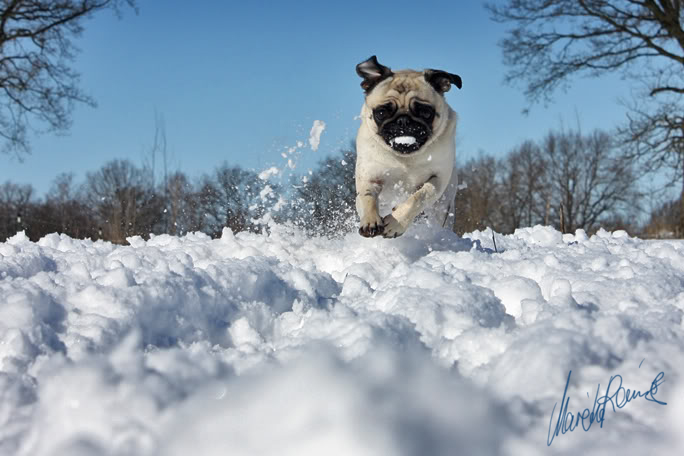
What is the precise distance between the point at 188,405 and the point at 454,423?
77cm

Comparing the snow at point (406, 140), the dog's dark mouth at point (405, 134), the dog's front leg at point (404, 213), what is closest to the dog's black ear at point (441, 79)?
the dog's dark mouth at point (405, 134)

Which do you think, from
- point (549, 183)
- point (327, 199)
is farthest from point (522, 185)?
point (327, 199)

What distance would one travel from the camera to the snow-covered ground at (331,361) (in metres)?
1.47

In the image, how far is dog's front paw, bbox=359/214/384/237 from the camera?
336 centimetres

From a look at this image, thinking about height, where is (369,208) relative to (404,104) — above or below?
below

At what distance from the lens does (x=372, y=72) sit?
4.10 m

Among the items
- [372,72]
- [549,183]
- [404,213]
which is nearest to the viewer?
[404,213]

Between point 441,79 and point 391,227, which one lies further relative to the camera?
point 441,79

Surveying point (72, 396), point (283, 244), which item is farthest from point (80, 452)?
point (283, 244)

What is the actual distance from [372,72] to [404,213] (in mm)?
1228

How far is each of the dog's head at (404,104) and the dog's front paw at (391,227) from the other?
2.05 ft
